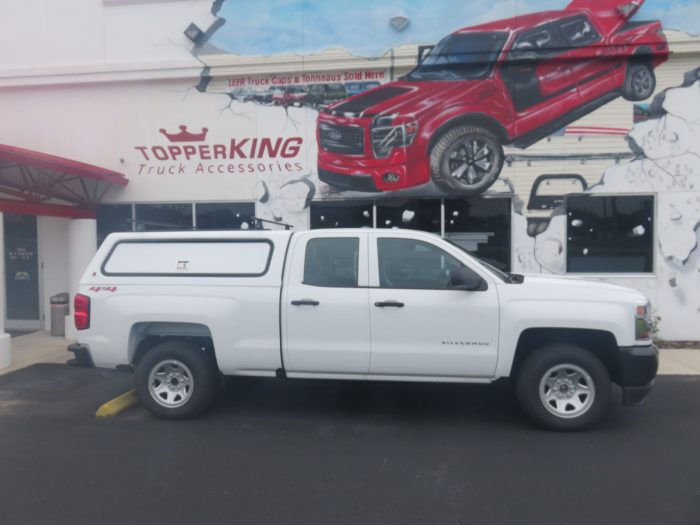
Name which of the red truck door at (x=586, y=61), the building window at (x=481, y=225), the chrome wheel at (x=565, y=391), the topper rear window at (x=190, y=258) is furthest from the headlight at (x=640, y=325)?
the red truck door at (x=586, y=61)

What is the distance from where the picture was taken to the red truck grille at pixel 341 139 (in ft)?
32.3

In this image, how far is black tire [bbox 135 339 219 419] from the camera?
5402 mm

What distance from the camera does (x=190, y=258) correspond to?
18.3 ft

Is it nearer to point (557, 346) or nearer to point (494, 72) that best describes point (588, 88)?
point (494, 72)

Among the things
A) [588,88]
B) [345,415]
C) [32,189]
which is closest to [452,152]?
[588,88]

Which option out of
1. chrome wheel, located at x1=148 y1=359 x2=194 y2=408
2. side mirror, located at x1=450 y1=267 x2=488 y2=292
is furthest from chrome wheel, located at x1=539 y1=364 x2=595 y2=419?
chrome wheel, located at x1=148 y1=359 x2=194 y2=408

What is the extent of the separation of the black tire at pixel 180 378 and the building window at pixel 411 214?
17.4 feet

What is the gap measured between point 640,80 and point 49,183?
10.6 m

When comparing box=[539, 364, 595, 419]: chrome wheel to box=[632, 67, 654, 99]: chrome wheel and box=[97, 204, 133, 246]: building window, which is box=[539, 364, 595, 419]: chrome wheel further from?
box=[97, 204, 133, 246]: building window

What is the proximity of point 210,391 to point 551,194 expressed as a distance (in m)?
7.12

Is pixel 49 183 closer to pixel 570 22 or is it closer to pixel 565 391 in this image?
pixel 565 391

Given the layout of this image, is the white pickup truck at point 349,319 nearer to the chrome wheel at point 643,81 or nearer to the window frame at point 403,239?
the window frame at point 403,239

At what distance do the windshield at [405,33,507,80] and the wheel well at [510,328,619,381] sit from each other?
6128 millimetres

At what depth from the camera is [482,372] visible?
5043 millimetres
